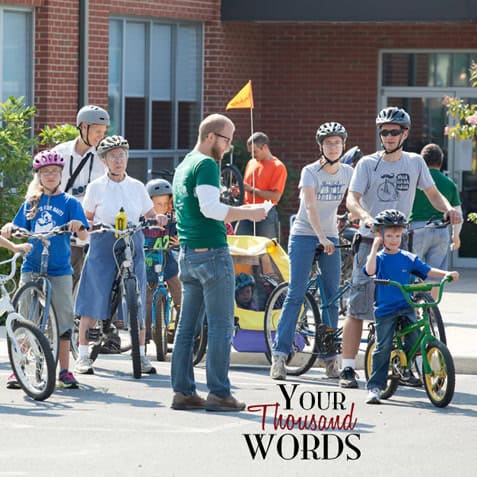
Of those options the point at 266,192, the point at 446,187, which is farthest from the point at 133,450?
the point at 266,192

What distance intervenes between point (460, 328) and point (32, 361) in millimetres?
5374

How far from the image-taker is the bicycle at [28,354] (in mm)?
10266

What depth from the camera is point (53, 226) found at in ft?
35.6

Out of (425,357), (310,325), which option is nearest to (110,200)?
(310,325)

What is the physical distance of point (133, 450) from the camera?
28.1ft

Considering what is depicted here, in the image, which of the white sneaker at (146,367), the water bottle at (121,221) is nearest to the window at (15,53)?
the water bottle at (121,221)

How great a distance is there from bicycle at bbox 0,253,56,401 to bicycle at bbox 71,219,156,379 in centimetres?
103

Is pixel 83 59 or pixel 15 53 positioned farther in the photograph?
pixel 83 59

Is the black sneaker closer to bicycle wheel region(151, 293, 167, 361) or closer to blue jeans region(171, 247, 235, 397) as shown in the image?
blue jeans region(171, 247, 235, 397)

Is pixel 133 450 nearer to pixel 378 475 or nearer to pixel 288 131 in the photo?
pixel 378 475

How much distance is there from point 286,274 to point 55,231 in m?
2.60

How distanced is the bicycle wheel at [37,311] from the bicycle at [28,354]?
0.51 ft

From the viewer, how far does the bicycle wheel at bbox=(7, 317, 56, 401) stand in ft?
33.6

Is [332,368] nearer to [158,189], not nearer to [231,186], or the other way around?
[158,189]
